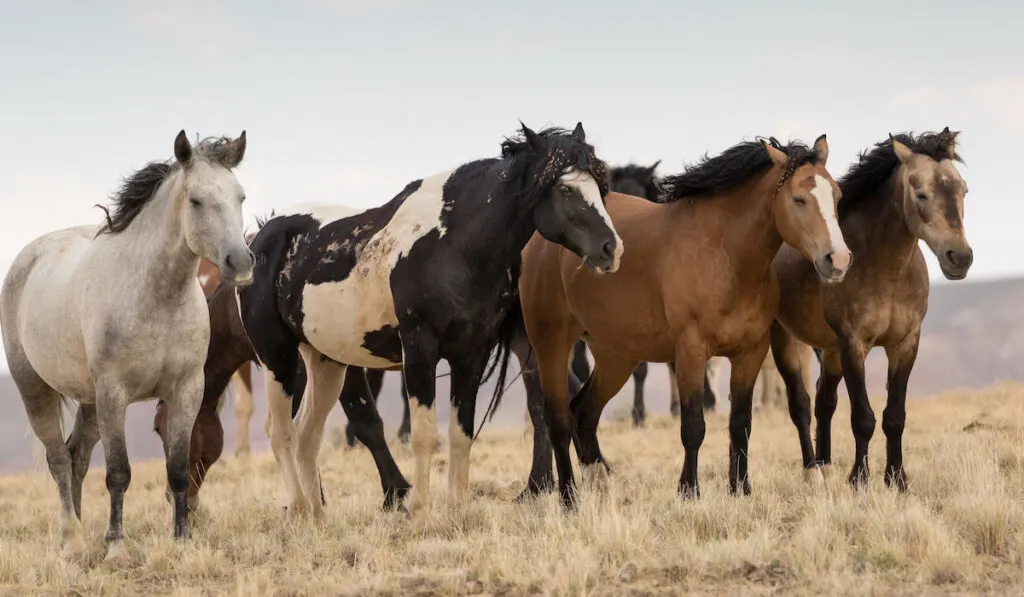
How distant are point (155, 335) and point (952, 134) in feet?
18.9

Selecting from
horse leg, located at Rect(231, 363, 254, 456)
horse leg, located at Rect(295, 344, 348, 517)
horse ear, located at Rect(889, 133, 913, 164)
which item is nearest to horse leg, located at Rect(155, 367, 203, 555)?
horse leg, located at Rect(295, 344, 348, 517)

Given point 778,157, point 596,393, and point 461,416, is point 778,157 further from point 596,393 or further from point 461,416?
point 461,416

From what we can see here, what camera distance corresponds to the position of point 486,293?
25.1 ft

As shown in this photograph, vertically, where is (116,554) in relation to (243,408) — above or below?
below

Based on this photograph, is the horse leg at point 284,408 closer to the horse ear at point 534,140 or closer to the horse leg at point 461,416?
the horse leg at point 461,416

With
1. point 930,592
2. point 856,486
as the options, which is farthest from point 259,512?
point 930,592

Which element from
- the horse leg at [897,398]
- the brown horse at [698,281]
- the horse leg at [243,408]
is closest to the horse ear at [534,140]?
the brown horse at [698,281]

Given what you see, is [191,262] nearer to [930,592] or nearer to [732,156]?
[732,156]

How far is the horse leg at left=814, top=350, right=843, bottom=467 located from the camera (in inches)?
361

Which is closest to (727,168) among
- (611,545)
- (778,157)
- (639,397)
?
(778,157)

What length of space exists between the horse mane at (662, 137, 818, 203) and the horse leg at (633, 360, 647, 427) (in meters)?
8.40

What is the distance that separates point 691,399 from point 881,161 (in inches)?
96.3

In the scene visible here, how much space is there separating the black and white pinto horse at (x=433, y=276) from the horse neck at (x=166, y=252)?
1135 mm

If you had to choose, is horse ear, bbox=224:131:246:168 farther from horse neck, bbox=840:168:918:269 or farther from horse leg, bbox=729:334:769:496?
horse neck, bbox=840:168:918:269
